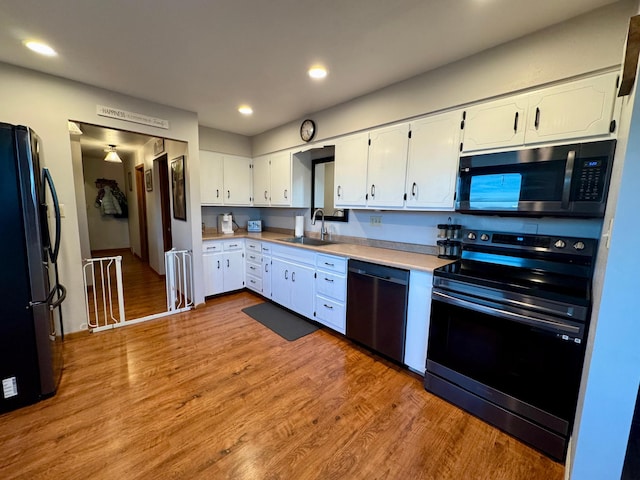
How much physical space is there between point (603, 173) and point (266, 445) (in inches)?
98.5

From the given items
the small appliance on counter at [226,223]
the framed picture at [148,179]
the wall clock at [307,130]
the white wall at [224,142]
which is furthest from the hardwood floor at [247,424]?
the framed picture at [148,179]

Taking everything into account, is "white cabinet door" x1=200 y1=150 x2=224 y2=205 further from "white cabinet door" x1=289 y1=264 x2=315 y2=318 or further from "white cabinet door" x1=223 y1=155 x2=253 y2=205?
"white cabinet door" x1=289 y1=264 x2=315 y2=318

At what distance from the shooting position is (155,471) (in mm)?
1359

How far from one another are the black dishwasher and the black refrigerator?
233cm

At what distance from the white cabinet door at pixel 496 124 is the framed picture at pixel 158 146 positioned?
425cm

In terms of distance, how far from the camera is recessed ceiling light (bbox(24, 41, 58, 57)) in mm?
1931

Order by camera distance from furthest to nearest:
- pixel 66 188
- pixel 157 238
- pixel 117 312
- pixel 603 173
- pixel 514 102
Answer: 1. pixel 157 238
2. pixel 117 312
3. pixel 66 188
4. pixel 514 102
5. pixel 603 173

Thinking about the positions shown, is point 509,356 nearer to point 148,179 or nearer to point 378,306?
point 378,306

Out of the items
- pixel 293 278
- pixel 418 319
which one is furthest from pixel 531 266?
pixel 293 278

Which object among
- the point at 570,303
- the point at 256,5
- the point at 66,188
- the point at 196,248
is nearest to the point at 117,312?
the point at 196,248

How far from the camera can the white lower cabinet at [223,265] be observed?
12.1 feet

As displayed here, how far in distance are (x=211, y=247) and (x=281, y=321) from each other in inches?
58.5

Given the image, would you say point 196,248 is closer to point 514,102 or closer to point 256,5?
point 256,5

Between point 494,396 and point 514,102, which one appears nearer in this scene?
point 494,396
